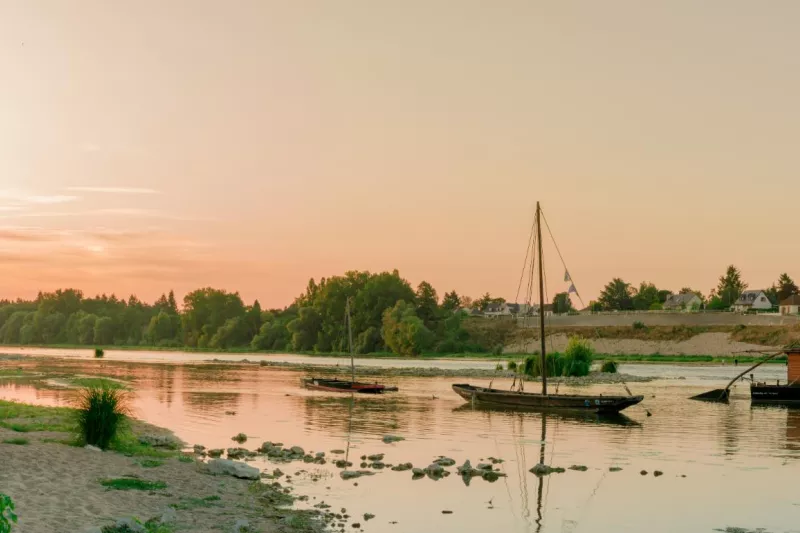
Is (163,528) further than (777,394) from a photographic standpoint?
No

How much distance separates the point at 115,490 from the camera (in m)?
22.4

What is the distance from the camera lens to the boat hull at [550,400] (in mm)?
53844

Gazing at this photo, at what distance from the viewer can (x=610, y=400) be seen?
53.8 meters

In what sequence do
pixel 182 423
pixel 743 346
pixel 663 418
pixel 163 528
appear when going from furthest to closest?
pixel 743 346 < pixel 663 418 < pixel 182 423 < pixel 163 528

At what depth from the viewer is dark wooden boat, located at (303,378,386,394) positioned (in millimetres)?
69938

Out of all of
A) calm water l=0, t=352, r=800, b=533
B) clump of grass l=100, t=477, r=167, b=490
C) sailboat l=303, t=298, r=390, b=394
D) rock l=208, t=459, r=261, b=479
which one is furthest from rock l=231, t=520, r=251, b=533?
Answer: sailboat l=303, t=298, r=390, b=394

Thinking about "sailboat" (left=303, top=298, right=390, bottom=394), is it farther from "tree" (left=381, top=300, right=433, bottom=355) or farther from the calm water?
"tree" (left=381, top=300, right=433, bottom=355)

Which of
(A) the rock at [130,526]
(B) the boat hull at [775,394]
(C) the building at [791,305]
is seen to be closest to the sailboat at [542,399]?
(B) the boat hull at [775,394]

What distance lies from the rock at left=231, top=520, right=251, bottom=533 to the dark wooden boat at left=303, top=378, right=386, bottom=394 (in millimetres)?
49682

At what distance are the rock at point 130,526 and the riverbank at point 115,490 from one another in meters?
0.43

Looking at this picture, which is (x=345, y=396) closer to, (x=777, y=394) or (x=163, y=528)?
(x=777, y=394)

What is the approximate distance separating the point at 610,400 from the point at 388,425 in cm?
1572

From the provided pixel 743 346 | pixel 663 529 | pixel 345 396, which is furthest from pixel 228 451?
pixel 743 346

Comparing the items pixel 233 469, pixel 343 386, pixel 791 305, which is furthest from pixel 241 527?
pixel 791 305
